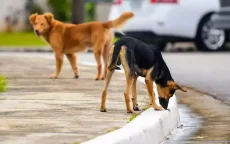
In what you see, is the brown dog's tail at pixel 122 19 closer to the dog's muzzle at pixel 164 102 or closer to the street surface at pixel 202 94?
the street surface at pixel 202 94

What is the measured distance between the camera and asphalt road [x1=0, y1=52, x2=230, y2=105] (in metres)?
13.8

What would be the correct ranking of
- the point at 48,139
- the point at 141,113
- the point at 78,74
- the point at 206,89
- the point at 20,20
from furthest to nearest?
the point at 20,20 < the point at 78,74 < the point at 206,89 < the point at 141,113 < the point at 48,139

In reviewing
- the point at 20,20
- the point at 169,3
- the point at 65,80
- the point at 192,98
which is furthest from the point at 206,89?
the point at 20,20

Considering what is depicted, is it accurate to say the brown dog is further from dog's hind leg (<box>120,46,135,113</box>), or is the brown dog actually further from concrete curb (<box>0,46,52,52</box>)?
concrete curb (<box>0,46,52,52</box>)

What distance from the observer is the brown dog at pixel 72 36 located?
14.8 metres

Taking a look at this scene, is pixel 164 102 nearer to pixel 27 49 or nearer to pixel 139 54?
pixel 139 54

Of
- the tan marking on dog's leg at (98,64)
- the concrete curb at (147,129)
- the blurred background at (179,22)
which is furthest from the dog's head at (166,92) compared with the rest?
the blurred background at (179,22)

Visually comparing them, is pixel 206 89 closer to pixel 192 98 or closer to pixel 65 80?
pixel 192 98

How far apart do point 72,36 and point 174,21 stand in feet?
22.0

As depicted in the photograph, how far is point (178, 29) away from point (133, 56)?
11921 millimetres

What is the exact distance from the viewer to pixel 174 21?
848 inches

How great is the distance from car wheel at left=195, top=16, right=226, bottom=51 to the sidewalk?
6.62 metres

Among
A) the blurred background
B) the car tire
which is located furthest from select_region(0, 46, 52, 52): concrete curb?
the car tire

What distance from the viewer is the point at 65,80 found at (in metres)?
14.2
